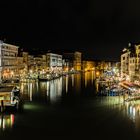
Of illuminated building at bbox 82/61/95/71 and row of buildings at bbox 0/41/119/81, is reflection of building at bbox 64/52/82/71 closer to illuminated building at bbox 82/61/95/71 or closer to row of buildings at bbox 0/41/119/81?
row of buildings at bbox 0/41/119/81

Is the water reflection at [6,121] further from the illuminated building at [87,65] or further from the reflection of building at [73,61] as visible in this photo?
the illuminated building at [87,65]

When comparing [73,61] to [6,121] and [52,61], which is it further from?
[6,121]

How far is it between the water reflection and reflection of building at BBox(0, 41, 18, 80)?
32626mm

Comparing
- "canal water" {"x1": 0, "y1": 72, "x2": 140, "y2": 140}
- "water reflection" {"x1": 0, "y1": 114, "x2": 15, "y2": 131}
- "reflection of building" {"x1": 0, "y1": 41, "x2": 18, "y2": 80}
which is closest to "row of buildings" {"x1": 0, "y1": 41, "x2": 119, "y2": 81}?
"reflection of building" {"x1": 0, "y1": 41, "x2": 18, "y2": 80}

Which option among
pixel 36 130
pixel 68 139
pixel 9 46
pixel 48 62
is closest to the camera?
pixel 68 139

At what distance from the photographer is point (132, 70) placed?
50.4 meters

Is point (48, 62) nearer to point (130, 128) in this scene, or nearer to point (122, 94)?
point (122, 94)

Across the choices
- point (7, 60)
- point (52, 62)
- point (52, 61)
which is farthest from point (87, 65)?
point (7, 60)

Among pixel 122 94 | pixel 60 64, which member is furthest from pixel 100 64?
pixel 122 94

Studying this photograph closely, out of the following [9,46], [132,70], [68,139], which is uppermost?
[9,46]

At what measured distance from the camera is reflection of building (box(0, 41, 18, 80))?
5760 centimetres

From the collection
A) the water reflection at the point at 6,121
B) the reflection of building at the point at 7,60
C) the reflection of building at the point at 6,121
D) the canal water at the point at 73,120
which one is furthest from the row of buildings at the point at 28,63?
the reflection of building at the point at 6,121

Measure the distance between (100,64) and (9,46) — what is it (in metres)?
115

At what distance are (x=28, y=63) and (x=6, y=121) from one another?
5948 centimetres
